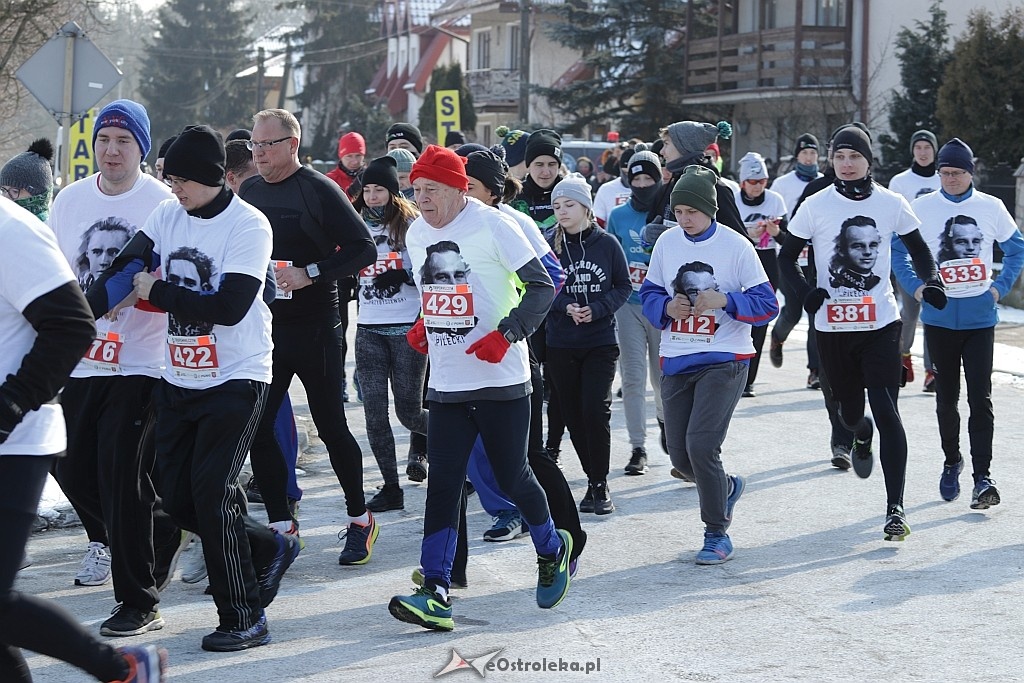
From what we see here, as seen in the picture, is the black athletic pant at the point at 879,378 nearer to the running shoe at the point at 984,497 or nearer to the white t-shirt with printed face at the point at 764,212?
the running shoe at the point at 984,497

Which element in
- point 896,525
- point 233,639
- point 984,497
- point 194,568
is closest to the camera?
point 233,639

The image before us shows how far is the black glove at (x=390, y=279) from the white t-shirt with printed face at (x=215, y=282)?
9.15 ft

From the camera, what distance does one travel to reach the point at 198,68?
258ft

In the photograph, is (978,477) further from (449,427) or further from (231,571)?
(231,571)

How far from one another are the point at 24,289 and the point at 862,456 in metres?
5.65

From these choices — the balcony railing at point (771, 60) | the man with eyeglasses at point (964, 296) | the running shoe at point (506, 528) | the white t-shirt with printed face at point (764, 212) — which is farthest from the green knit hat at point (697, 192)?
the balcony railing at point (771, 60)

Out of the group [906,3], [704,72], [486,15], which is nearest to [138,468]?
[906,3]

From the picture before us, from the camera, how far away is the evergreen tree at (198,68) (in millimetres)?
78375

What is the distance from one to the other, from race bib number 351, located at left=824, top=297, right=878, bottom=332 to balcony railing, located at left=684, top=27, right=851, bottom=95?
2753 centimetres

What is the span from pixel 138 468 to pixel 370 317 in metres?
2.63

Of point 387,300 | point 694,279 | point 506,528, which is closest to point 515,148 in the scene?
point 387,300

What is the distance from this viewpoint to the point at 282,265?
7.04m

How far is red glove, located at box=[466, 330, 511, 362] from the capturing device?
5891mm

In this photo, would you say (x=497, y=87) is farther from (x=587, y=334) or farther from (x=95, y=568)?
(x=95, y=568)
